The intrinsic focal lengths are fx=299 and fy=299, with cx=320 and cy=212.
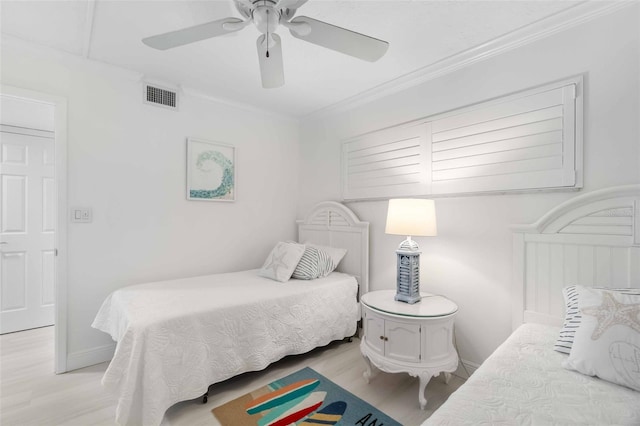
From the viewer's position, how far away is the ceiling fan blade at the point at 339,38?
1.43 meters

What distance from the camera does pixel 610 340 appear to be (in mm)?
1225

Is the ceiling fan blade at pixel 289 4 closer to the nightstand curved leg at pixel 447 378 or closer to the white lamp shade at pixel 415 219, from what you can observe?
the white lamp shade at pixel 415 219

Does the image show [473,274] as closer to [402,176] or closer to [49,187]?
[402,176]

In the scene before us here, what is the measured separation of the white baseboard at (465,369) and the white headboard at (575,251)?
0.51 metres

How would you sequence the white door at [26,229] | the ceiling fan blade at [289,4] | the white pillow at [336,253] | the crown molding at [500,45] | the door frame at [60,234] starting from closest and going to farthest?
the ceiling fan blade at [289,4], the crown molding at [500,45], the door frame at [60,234], the white pillow at [336,253], the white door at [26,229]

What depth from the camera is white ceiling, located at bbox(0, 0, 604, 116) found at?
5.71 feet

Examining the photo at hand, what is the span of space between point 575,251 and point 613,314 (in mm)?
563

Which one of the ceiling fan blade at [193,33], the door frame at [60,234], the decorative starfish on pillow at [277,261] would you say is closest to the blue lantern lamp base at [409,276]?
the decorative starfish on pillow at [277,261]

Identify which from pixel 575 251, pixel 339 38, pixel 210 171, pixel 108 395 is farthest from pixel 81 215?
pixel 575 251

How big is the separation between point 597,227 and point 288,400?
2123 mm

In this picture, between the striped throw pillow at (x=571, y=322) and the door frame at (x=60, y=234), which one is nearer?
the striped throw pillow at (x=571, y=322)

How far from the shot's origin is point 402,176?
8.71 feet

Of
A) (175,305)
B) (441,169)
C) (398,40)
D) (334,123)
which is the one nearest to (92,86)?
(175,305)

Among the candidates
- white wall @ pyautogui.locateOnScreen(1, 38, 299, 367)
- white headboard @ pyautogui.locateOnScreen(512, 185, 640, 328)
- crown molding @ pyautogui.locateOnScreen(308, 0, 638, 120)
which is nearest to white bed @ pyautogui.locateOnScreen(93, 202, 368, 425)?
white wall @ pyautogui.locateOnScreen(1, 38, 299, 367)
